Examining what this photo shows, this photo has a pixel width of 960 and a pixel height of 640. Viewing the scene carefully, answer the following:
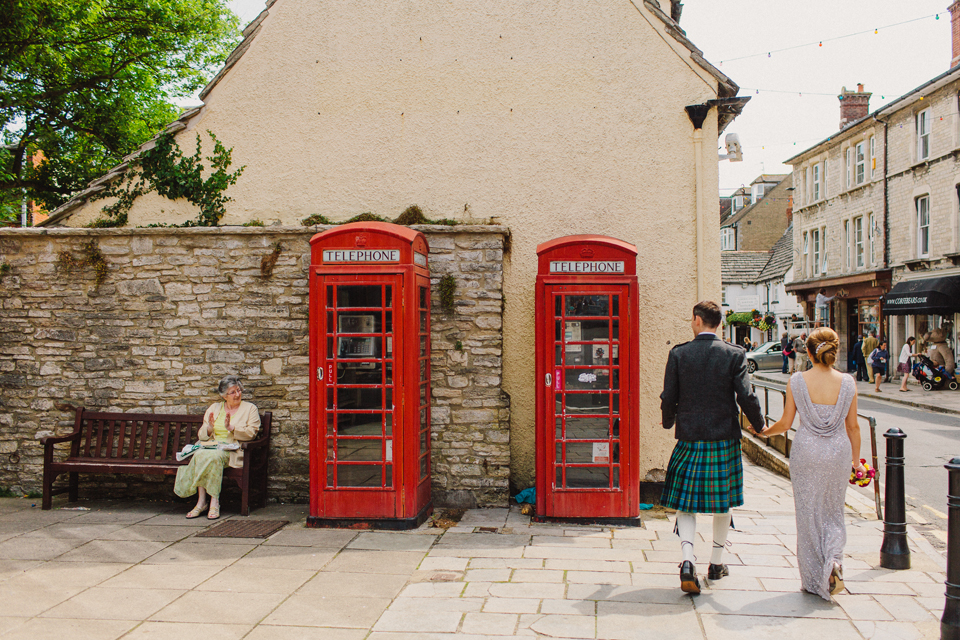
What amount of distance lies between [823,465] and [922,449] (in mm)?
8099

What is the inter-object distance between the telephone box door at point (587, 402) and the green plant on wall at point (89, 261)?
15.7 feet

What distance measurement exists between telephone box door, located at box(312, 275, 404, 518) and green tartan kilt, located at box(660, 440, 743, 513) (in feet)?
8.13

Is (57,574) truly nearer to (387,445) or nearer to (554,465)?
(387,445)

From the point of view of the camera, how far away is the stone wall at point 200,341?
6875 mm

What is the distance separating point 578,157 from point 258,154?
11.8 feet

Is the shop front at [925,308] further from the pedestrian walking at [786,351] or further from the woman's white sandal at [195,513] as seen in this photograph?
the woman's white sandal at [195,513]

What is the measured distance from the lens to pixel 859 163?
Answer: 28.1m

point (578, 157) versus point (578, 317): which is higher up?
point (578, 157)

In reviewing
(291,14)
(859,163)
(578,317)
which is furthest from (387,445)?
(859,163)

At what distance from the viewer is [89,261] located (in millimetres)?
7395

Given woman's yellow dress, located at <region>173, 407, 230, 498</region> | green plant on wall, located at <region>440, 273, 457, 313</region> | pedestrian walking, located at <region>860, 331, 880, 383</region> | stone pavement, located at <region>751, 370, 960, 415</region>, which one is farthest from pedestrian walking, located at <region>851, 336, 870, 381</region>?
woman's yellow dress, located at <region>173, 407, 230, 498</region>

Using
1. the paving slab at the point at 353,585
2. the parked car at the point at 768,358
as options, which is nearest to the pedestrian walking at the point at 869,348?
the parked car at the point at 768,358

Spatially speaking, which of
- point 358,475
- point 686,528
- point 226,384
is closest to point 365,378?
point 358,475

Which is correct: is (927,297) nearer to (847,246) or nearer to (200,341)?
(847,246)
